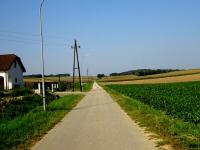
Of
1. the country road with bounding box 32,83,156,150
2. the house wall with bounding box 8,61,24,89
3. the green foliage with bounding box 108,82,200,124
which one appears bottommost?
the country road with bounding box 32,83,156,150

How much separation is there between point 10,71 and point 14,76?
1810 millimetres

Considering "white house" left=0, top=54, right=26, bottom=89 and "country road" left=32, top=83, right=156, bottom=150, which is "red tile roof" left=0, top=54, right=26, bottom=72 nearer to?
"white house" left=0, top=54, right=26, bottom=89

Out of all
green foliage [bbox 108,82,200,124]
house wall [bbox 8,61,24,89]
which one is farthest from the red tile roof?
green foliage [bbox 108,82,200,124]

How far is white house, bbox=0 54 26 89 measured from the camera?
5616 centimetres

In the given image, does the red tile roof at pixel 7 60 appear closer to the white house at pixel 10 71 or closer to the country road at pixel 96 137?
the white house at pixel 10 71

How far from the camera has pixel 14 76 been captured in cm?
5856

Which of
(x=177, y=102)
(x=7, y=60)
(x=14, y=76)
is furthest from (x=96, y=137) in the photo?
(x=14, y=76)

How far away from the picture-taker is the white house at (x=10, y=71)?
5616cm

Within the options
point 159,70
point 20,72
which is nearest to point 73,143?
point 20,72

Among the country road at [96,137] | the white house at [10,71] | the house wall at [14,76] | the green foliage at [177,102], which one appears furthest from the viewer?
the house wall at [14,76]

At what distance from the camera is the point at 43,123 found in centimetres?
1678

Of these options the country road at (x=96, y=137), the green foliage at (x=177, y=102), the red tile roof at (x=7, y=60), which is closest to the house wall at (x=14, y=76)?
the red tile roof at (x=7, y=60)

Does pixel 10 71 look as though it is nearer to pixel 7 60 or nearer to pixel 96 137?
pixel 7 60

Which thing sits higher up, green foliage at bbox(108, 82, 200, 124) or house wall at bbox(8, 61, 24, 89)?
house wall at bbox(8, 61, 24, 89)
